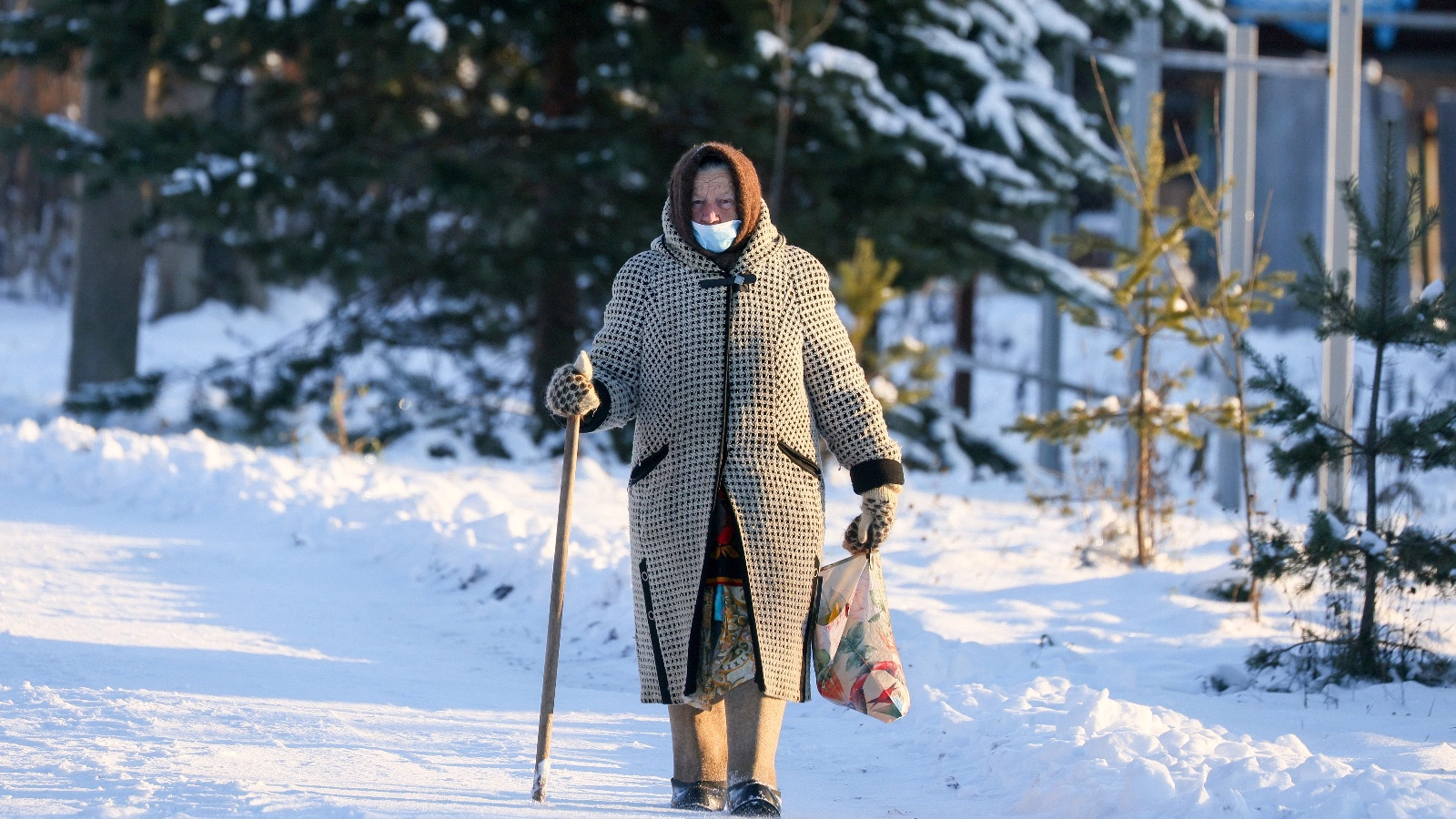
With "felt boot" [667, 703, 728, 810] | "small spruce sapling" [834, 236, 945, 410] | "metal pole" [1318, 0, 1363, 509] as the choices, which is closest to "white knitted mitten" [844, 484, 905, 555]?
"felt boot" [667, 703, 728, 810]

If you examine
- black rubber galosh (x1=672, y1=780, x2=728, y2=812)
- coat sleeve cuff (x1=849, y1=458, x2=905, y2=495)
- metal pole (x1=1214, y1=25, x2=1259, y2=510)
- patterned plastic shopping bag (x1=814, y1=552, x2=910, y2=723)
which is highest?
metal pole (x1=1214, y1=25, x2=1259, y2=510)

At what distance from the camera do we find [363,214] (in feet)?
43.0

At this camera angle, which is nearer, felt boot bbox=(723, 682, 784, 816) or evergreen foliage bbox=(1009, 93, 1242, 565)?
felt boot bbox=(723, 682, 784, 816)

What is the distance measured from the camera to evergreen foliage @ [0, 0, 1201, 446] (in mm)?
11789

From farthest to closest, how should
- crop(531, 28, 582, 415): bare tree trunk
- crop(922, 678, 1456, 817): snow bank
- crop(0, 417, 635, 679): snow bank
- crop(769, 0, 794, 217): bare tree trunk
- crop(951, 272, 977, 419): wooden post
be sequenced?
1. crop(951, 272, 977, 419): wooden post
2. crop(531, 28, 582, 415): bare tree trunk
3. crop(769, 0, 794, 217): bare tree trunk
4. crop(0, 417, 635, 679): snow bank
5. crop(922, 678, 1456, 817): snow bank

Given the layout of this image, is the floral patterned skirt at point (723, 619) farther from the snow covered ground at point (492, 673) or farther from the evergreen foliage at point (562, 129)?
the evergreen foliage at point (562, 129)

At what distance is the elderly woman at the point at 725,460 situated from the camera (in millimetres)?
3982

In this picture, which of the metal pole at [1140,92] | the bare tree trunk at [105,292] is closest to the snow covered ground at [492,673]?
the metal pole at [1140,92]

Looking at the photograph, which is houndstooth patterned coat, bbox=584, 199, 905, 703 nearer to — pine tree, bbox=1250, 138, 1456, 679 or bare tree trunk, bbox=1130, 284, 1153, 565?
pine tree, bbox=1250, 138, 1456, 679

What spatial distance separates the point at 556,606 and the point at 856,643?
760 millimetres

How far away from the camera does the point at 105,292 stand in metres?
15.6

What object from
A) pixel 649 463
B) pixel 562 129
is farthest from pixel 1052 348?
pixel 649 463

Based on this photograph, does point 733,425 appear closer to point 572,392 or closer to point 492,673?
point 572,392

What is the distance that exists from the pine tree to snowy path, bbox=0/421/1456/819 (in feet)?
1.11
